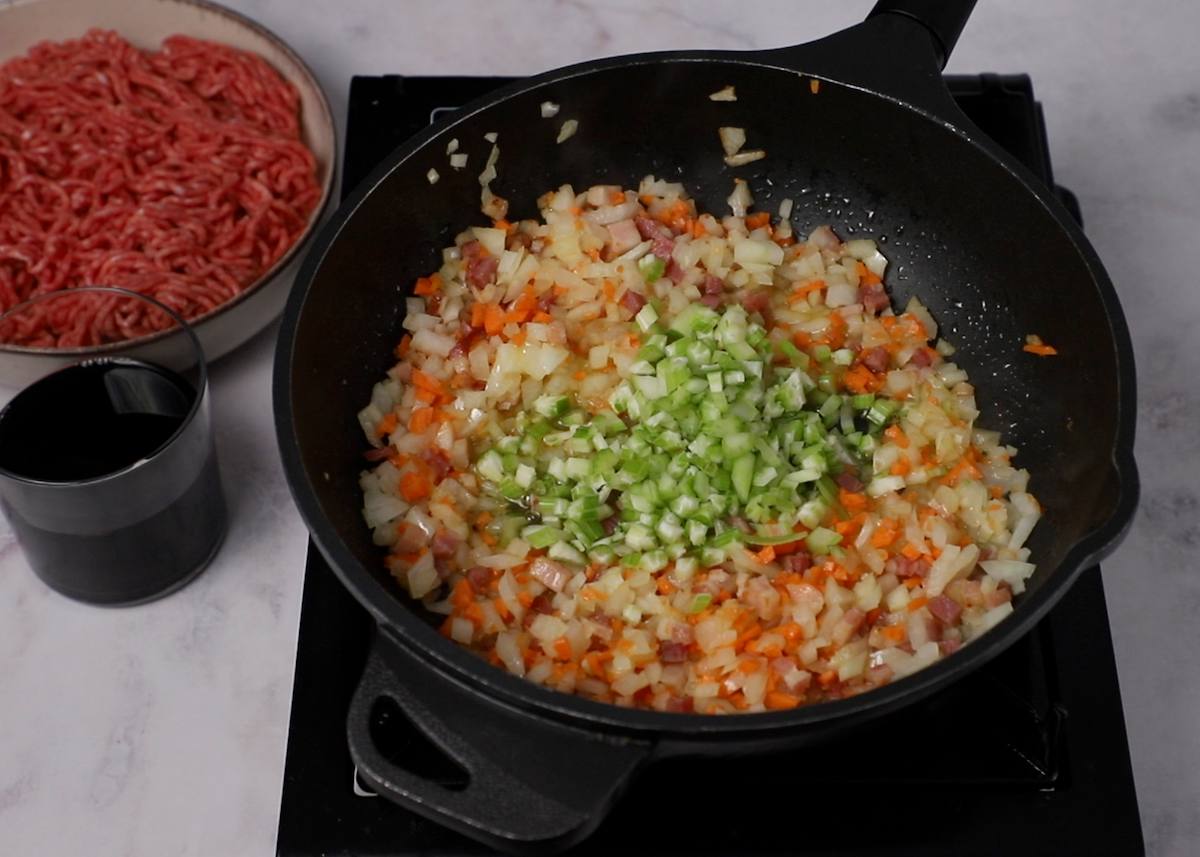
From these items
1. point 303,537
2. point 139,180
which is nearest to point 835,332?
point 303,537

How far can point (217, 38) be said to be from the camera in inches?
84.0

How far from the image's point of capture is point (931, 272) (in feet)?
5.89

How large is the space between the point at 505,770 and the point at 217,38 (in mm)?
1380

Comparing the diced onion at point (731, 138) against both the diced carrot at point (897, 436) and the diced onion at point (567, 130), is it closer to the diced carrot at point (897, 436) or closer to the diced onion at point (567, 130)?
the diced onion at point (567, 130)

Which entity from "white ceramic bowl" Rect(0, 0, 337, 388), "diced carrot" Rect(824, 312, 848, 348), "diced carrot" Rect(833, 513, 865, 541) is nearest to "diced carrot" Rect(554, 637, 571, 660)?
"diced carrot" Rect(833, 513, 865, 541)

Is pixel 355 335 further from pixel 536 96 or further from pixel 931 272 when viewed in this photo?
pixel 931 272

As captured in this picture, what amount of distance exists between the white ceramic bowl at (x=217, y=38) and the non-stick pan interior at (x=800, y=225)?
0.22 metres

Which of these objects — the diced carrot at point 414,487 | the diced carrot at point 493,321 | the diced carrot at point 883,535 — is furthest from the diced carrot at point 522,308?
the diced carrot at point 883,535

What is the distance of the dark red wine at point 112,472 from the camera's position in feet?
5.18

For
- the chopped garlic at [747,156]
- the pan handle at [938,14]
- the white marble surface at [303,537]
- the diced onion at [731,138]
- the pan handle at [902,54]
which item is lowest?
the white marble surface at [303,537]

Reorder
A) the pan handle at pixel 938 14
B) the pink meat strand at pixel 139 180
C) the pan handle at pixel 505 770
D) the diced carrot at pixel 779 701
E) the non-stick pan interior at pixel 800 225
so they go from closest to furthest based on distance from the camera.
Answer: the pan handle at pixel 505 770
the diced carrot at pixel 779 701
the non-stick pan interior at pixel 800 225
the pan handle at pixel 938 14
the pink meat strand at pixel 139 180

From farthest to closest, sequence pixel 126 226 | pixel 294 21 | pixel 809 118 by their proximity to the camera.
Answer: pixel 294 21
pixel 126 226
pixel 809 118

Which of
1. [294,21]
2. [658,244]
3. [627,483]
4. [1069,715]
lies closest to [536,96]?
[658,244]

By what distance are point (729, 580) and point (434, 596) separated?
0.33 meters
